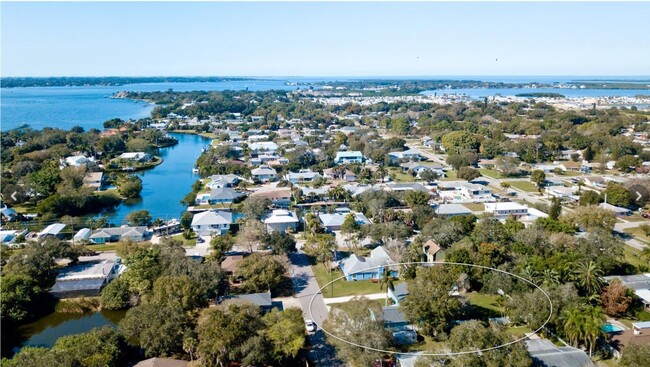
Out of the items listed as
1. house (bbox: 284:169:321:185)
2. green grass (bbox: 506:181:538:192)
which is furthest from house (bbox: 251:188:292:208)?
green grass (bbox: 506:181:538:192)

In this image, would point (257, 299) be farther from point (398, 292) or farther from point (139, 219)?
point (139, 219)

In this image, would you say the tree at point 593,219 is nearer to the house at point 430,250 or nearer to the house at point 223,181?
the house at point 430,250

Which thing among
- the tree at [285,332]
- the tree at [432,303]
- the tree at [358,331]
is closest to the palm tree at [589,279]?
the tree at [432,303]

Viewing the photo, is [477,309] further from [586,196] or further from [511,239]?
[586,196]

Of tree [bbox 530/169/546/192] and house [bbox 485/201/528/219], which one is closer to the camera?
house [bbox 485/201/528/219]

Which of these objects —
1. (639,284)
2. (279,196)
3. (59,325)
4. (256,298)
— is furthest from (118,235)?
(639,284)

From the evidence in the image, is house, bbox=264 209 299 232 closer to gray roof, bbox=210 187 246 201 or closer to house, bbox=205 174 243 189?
gray roof, bbox=210 187 246 201
